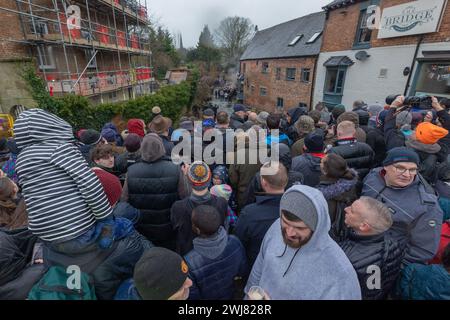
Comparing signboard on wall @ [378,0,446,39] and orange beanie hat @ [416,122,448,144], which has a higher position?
signboard on wall @ [378,0,446,39]

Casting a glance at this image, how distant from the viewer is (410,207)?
6.91 ft

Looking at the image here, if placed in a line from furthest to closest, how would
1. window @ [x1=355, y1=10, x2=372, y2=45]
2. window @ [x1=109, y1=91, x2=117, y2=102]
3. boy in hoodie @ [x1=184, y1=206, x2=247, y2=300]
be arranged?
window @ [x1=109, y1=91, x2=117, y2=102]
window @ [x1=355, y1=10, x2=372, y2=45]
boy in hoodie @ [x1=184, y1=206, x2=247, y2=300]

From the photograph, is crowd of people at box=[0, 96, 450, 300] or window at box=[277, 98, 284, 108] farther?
window at box=[277, 98, 284, 108]

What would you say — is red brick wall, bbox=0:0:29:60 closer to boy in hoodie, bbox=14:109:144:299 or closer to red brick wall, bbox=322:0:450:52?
boy in hoodie, bbox=14:109:144:299

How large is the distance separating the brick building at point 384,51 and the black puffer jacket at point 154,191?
1181 cm

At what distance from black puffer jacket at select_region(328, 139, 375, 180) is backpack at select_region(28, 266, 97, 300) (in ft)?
10.7

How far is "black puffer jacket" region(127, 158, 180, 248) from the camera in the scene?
103 inches

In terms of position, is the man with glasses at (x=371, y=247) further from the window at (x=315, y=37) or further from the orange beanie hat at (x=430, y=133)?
the window at (x=315, y=37)

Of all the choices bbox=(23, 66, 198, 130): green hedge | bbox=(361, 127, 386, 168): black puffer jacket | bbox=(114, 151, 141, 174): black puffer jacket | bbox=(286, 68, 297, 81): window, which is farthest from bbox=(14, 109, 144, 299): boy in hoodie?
bbox=(286, 68, 297, 81): window

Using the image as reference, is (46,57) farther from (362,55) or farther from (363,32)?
(363,32)

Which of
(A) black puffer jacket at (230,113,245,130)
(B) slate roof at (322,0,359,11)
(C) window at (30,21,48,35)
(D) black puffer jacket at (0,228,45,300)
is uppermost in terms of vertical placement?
(B) slate roof at (322,0,359,11)

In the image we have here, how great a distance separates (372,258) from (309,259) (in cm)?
67
